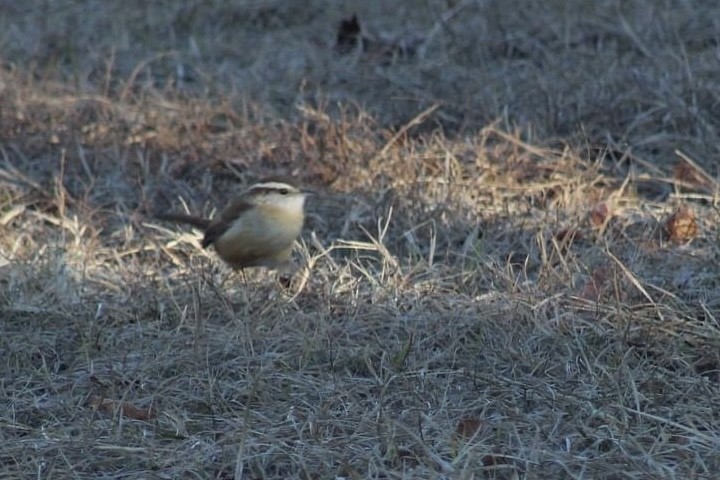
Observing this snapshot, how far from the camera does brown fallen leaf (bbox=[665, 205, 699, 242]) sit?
6.64m

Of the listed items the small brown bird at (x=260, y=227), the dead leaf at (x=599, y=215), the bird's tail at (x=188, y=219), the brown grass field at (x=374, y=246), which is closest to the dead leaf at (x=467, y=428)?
the brown grass field at (x=374, y=246)

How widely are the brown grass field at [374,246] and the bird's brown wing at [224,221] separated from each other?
0.17 metres

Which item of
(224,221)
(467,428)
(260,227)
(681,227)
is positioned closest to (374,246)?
(260,227)

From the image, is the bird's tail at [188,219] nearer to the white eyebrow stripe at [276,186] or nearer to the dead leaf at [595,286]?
the white eyebrow stripe at [276,186]

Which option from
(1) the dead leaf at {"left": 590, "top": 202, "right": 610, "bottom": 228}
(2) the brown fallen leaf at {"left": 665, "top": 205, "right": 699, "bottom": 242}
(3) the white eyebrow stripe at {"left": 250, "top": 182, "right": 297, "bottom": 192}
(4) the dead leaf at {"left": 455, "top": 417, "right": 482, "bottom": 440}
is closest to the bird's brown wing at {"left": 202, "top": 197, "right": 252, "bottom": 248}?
(3) the white eyebrow stripe at {"left": 250, "top": 182, "right": 297, "bottom": 192}

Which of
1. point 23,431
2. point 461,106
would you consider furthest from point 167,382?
point 461,106

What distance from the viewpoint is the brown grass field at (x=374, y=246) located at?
15.3 ft

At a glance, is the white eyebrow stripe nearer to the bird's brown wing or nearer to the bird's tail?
the bird's brown wing

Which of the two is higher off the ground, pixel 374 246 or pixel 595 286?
pixel 595 286

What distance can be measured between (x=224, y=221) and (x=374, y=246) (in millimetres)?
716

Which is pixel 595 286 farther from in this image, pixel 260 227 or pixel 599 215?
pixel 260 227

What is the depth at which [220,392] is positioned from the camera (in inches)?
199

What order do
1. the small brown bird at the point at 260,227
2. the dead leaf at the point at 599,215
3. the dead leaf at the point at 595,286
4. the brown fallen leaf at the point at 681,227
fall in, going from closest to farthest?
the dead leaf at the point at 595,286 → the small brown bird at the point at 260,227 → the brown fallen leaf at the point at 681,227 → the dead leaf at the point at 599,215

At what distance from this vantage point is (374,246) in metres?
6.52
